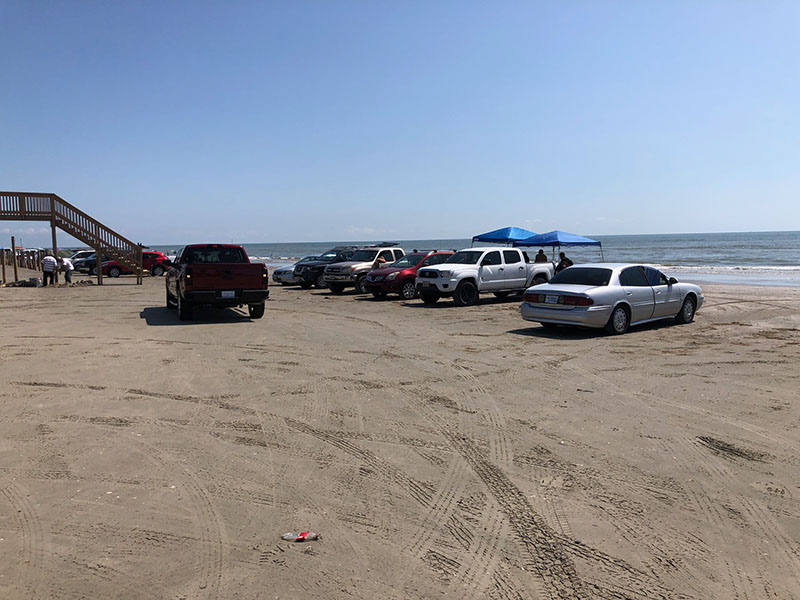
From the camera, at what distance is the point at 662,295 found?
14.5 meters

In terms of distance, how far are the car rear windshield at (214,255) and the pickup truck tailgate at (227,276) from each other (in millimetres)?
1426

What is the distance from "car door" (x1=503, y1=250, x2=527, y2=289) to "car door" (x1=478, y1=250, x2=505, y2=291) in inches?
7.3

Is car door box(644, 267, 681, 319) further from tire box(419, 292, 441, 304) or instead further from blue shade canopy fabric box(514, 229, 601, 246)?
blue shade canopy fabric box(514, 229, 601, 246)

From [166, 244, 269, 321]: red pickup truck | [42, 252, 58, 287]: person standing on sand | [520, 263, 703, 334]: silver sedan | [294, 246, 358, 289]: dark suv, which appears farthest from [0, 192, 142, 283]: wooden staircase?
[520, 263, 703, 334]: silver sedan

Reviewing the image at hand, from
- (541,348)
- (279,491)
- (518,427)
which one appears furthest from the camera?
(541,348)

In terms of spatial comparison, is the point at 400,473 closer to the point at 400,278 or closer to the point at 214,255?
the point at 214,255

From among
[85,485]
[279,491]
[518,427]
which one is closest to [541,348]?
[518,427]

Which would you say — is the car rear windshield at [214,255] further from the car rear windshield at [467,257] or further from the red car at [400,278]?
the car rear windshield at [467,257]

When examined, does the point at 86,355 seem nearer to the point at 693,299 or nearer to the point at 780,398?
the point at 780,398

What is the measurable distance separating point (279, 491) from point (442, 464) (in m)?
1.44

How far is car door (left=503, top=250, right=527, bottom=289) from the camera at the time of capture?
68.9 feet

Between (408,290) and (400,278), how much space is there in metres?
0.52

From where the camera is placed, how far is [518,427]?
673cm

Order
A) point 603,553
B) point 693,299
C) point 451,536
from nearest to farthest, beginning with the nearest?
1. point 603,553
2. point 451,536
3. point 693,299
